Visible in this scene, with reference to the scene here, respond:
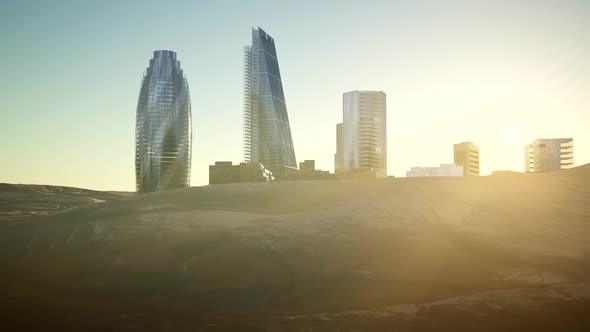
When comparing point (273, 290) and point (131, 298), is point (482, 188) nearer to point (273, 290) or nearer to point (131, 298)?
point (273, 290)

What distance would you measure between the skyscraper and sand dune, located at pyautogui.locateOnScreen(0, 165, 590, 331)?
14530 centimetres

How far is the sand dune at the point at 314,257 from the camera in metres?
6.00

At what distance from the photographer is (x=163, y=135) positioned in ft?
489

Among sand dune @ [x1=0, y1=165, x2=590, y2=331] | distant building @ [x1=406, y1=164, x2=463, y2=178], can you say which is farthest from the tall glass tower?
sand dune @ [x1=0, y1=165, x2=590, y2=331]

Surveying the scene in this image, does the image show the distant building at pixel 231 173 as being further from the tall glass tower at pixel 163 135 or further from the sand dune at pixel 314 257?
the tall glass tower at pixel 163 135

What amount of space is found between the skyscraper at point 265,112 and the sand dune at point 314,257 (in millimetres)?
145298

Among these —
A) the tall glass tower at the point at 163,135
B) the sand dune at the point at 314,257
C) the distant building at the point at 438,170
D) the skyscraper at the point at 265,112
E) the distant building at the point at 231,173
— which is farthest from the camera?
the distant building at the point at 438,170

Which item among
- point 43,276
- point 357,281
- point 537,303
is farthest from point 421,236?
point 43,276

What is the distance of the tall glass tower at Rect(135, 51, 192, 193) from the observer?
149 meters

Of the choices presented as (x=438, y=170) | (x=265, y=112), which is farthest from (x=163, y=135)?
(x=438, y=170)

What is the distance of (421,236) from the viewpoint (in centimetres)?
976

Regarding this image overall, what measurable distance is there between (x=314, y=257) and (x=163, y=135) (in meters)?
147

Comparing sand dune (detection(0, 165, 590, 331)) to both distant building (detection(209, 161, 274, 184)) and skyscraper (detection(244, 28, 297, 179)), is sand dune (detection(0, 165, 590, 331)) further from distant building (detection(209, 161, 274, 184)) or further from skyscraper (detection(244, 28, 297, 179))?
skyscraper (detection(244, 28, 297, 179))

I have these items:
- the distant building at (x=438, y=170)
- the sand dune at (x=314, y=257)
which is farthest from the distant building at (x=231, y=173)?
the distant building at (x=438, y=170)
